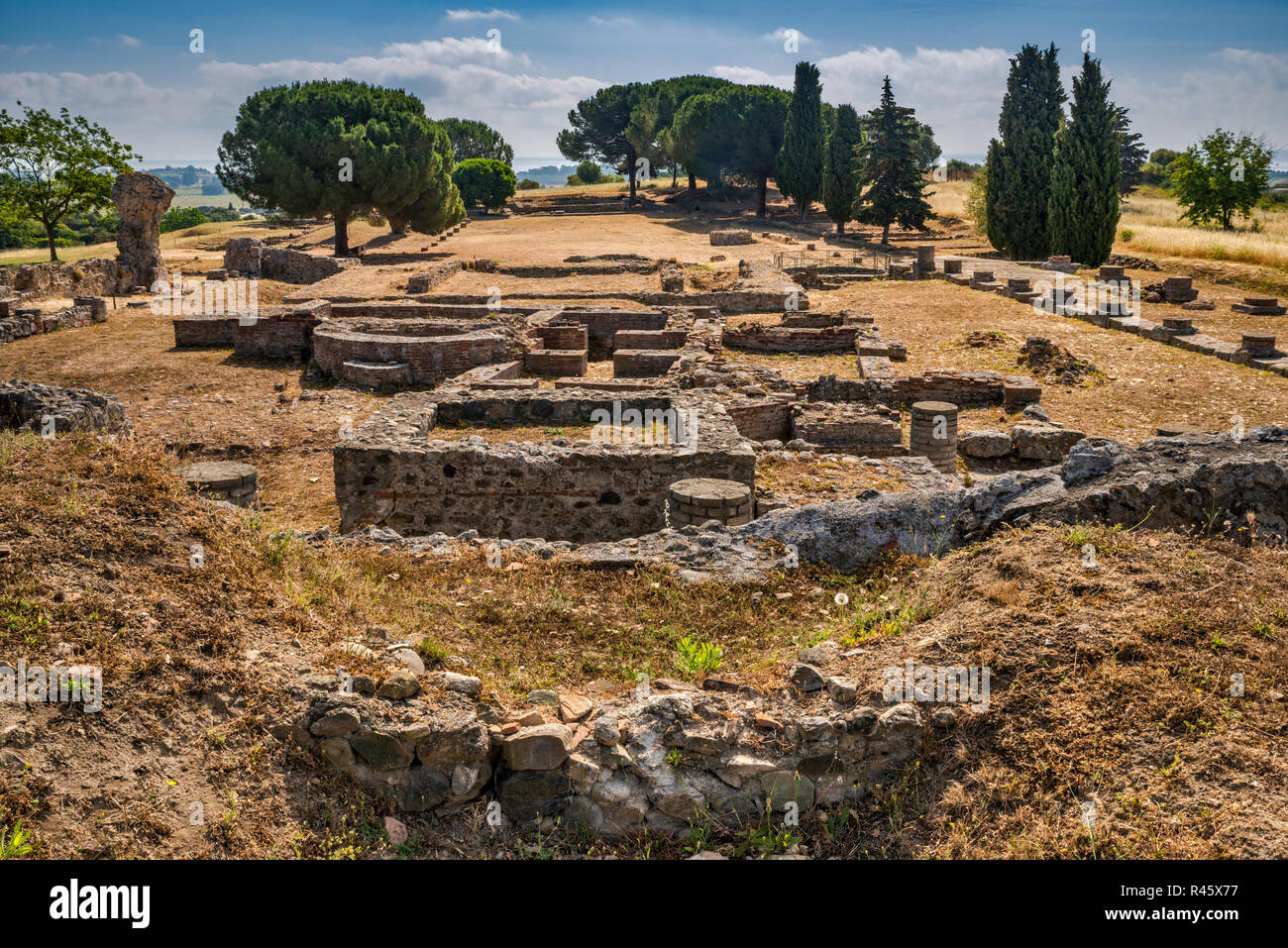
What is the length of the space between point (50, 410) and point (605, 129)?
6602 cm

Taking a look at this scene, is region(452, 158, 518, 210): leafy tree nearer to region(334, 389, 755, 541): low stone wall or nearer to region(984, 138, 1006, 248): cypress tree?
region(984, 138, 1006, 248): cypress tree

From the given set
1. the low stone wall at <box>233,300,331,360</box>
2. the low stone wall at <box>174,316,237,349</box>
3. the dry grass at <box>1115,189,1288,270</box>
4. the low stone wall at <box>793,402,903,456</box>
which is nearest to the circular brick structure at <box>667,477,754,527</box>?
the low stone wall at <box>793,402,903,456</box>

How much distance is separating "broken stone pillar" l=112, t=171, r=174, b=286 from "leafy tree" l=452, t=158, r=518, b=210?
32.8m

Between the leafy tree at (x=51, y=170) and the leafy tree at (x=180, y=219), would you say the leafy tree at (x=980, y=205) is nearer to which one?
the leafy tree at (x=51, y=170)

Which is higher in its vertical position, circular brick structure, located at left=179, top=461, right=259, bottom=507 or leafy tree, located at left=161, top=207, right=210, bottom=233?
leafy tree, located at left=161, top=207, right=210, bottom=233

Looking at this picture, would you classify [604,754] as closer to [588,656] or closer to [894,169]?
[588,656]

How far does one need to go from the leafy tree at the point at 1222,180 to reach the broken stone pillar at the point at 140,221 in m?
40.4

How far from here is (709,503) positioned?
7734 millimetres

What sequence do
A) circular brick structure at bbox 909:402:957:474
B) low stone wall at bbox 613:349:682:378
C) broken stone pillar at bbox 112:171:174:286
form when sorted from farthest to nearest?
broken stone pillar at bbox 112:171:174:286, low stone wall at bbox 613:349:682:378, circular brick structure at bbox 909:402:957:474

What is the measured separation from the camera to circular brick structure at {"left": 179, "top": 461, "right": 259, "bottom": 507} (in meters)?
8.61

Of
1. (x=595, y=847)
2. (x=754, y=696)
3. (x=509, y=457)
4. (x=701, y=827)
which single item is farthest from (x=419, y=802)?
(x=509, y=457)

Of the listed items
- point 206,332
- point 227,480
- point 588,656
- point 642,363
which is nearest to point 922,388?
point 642,363

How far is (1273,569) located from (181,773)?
5567 mm

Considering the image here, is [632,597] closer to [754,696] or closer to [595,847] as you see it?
[754,696]
